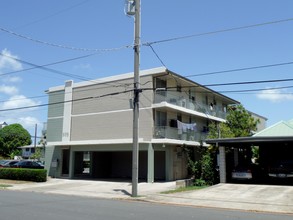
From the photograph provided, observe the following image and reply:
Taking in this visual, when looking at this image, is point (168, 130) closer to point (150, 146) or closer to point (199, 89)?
point (150, 146)

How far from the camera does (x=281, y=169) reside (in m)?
22.2

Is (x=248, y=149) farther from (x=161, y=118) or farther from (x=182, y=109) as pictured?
(x=161, y=118)

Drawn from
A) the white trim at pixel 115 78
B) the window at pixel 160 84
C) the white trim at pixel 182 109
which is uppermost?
the white trim at pixel 115 78

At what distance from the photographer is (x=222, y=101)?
1658 inches

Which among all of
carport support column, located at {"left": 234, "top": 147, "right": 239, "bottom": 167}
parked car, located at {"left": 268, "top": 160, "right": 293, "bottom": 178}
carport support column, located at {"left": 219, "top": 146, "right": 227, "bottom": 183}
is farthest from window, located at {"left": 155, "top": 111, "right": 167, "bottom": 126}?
parked car, located at {"left": 268, "top": 160, "right": 293, "bottom": 178}

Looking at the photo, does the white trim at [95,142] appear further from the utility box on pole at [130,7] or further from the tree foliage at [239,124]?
the utility box on pole at [130,7]

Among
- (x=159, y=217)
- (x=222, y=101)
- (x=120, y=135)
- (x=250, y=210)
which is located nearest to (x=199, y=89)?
(x=222, y=101)

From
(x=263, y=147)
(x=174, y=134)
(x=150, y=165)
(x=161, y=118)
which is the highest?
(x=161, y=118)

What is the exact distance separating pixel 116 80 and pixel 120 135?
488cm

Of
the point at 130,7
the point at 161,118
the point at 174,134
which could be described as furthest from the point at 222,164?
A: the point at 130,7

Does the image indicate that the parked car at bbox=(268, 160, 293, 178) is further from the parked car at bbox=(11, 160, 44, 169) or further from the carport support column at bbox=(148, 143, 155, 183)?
the parked car at bbox=(11, 160, 44, 169)

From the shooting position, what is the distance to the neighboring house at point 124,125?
2809cm

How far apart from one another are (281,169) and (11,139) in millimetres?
60014

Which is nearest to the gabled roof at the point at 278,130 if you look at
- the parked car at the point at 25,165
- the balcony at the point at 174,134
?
the balcony at the point at 174,134
